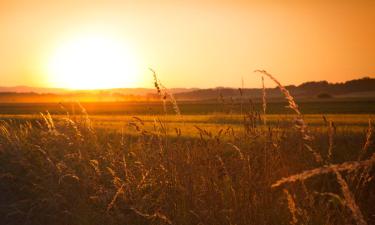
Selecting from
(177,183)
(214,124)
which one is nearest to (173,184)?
(177,183)

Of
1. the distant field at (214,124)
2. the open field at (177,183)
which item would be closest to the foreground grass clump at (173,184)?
the open field at (177,183)

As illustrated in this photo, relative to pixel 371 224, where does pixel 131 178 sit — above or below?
above

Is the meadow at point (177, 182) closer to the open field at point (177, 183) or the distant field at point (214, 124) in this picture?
the open field at point (177, 183)

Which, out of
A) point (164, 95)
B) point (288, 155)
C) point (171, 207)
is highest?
point (164, 95)

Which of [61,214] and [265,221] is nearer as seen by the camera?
[265,221]

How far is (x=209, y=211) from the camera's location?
559 centimetres

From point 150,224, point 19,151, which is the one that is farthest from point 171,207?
point 19,151

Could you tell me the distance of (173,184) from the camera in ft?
20.3

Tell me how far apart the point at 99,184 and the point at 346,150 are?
210 inches

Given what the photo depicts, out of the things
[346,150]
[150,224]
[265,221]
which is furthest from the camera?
[346,150]

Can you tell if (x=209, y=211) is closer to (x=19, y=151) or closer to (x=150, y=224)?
(x=150, y=224)

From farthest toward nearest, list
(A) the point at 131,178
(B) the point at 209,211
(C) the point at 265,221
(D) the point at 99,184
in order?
(D) the point at 99,184 → (A) the point at 131,178 → (B) the point at 209,211 → (C) the point at 265,221

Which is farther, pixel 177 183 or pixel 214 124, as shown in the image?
pixel 214 124

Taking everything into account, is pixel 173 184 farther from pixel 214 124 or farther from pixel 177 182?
pixel 214 124
